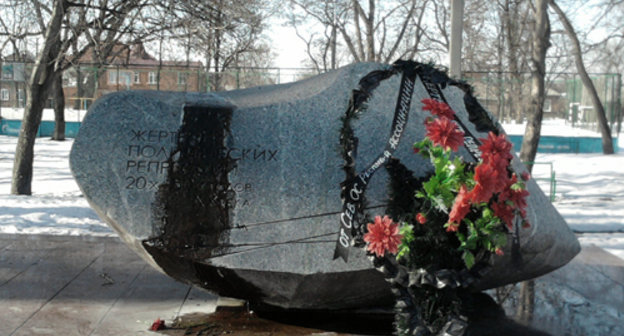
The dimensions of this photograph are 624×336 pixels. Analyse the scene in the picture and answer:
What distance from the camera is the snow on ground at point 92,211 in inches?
337

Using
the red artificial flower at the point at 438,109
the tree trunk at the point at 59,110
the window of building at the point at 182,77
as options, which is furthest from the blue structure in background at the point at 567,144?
the red artificial flower at the point at 438,109

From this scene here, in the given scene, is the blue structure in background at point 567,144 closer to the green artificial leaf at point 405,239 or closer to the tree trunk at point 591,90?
the tree trunk at point 591,90

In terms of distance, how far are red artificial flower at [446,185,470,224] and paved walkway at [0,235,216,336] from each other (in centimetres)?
240

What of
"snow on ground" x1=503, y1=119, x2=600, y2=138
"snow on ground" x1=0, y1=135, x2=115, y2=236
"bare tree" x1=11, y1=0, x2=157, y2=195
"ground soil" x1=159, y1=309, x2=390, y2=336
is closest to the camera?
"ground soil" x1=159, y1=309, x2=390, y2=336

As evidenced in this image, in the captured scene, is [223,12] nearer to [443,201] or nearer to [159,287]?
[159,287]

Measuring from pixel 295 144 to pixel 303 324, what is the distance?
53.6 inches

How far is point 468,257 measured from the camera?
3709 mm

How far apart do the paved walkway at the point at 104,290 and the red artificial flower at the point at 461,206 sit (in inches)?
77.7

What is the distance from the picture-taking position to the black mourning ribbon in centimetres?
442

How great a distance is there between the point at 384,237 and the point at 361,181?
869 mm

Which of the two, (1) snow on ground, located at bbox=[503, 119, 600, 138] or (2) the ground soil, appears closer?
(2) the ground soil

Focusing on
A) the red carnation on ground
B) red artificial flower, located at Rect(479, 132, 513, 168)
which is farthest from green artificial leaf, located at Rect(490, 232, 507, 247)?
the red carnation on ground

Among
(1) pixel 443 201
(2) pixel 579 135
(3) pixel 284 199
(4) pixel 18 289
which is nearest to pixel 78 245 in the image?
(4) pixel 18 289

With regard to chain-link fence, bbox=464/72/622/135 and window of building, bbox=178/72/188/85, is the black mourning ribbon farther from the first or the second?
window of building, bbox=178/72/188/85
